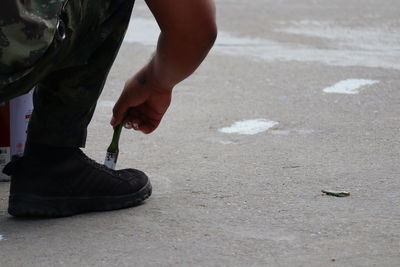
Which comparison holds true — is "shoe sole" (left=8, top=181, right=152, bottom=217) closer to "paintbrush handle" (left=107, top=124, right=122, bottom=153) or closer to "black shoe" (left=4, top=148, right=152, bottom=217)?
"black shoe" (left=4, top=148, right=152, bottom=217)

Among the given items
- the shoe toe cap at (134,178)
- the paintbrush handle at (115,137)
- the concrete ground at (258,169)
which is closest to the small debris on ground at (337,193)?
the concrete ground at (258,169)

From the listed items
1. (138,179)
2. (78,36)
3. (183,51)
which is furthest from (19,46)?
(138,179)

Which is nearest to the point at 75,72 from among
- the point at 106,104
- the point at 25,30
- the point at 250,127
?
the point at 25,30

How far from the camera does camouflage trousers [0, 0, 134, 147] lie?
249 cm

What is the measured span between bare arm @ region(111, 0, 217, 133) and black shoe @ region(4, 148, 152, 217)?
0.18 m

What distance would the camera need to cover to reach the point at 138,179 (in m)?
2.91

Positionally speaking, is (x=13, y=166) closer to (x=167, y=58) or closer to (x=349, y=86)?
(x=167, y=58)

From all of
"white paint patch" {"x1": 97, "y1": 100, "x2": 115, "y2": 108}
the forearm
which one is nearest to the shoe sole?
the forearm

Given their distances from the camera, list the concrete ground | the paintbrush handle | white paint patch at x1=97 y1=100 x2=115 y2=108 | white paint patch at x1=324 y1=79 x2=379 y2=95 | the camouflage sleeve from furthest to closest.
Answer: white paint patch at x1=324 y1=79 x2=379 y2=95, white paint patch at x1=97 y1=100 x2=115 y2=108, the paintbrush handle, the concrete ground, the camouflage sleeve

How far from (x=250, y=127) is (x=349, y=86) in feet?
3.22

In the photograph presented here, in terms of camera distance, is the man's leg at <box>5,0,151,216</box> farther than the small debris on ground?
No

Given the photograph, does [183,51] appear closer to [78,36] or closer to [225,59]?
[78,36]

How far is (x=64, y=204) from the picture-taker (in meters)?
2.77

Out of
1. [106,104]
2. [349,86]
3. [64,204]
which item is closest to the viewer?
[64,204]
